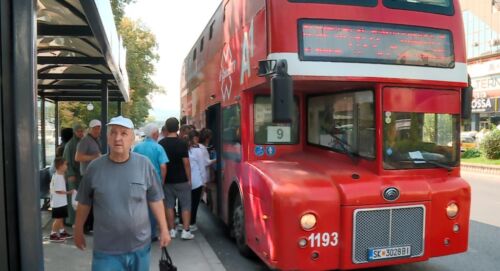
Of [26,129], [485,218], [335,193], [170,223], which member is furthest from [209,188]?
[26,129]

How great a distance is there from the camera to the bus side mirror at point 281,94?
14.5 ft

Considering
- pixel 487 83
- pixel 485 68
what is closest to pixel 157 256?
pixel 487 83

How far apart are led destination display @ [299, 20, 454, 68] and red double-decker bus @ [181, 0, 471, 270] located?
0.01 m

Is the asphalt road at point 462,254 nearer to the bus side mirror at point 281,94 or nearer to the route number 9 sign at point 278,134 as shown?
the route number 9 sign at point 278,134

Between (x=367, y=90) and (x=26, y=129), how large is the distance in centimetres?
419

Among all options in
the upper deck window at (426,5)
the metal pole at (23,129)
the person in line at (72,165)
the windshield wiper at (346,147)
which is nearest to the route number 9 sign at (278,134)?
the windshield wiper at (346,147)

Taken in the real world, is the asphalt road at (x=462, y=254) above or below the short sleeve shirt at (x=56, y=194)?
below

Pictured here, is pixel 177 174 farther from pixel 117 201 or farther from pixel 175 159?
pixel 117 201

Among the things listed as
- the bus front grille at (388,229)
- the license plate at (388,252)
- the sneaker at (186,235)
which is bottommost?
the sneaker at (186,235)

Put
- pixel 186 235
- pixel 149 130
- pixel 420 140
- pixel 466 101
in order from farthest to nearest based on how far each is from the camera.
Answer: pixel 186 235
pixel 149 130
pixel 466 101
pixel 420 140

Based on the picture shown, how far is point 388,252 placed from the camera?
4801 millimetres

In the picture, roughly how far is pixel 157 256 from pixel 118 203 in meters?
3.03

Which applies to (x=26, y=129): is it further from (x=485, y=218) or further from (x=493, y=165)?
(x=493, y=165)

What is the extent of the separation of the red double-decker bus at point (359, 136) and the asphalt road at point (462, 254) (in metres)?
0.77
